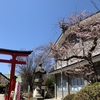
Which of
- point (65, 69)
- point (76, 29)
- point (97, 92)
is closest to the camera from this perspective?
point (97, 92)

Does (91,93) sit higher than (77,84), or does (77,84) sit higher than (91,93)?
(77,84)

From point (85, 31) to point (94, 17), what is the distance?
207 centimetres

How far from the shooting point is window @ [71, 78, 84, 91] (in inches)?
610

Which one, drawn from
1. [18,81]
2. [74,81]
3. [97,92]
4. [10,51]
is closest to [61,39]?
[74,81]

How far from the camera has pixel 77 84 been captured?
635 inches

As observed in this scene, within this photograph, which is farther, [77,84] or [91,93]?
[77,84]

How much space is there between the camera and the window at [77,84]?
15.5 m

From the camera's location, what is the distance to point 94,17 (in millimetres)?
12125

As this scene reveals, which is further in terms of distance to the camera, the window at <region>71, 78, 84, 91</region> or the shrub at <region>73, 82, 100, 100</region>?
the window at <region>71, 78, 84, 91</region>

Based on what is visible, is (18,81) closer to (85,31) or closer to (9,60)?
(9,60)

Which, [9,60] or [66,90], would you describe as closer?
[9,60]

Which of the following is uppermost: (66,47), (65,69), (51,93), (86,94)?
(66,47)

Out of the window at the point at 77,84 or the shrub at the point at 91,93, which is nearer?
the shrub at the point at 91,93

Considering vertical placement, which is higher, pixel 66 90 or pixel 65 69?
pixel 65 69
